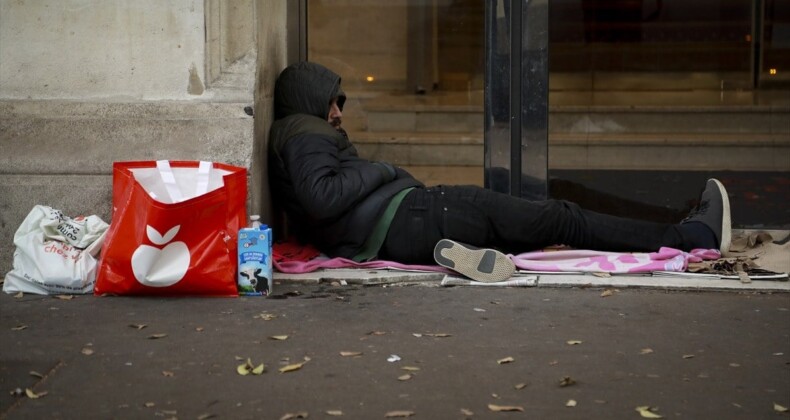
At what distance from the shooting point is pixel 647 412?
3658 mm

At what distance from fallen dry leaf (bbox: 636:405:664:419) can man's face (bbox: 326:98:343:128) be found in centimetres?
296

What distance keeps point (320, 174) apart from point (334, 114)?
2.29 feet

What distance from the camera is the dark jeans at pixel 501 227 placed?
576cm

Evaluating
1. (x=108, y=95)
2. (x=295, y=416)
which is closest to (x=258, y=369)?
(x=295, y=416)

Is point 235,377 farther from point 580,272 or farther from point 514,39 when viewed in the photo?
point 514,39

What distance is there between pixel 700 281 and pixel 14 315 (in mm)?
3234

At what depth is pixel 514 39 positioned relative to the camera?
6.44 metres

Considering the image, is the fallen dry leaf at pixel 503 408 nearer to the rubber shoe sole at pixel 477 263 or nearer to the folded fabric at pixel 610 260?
the rubber shoe sole at pixel 477 263

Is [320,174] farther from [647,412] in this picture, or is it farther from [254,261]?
[647,412]

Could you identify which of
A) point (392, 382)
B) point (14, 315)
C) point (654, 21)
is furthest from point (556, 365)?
point (654, 21)

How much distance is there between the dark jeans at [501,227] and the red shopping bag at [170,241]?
888 millimetres

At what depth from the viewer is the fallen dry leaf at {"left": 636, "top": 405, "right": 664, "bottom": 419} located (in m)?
3.62

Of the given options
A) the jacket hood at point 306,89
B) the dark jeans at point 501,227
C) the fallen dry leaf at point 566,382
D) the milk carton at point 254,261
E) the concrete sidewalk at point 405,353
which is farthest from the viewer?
the jacket hood at point 306,89

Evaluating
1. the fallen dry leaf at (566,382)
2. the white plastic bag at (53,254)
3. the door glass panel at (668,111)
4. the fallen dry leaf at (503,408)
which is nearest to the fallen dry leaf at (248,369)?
the fallen dry leaf at (503,408)
